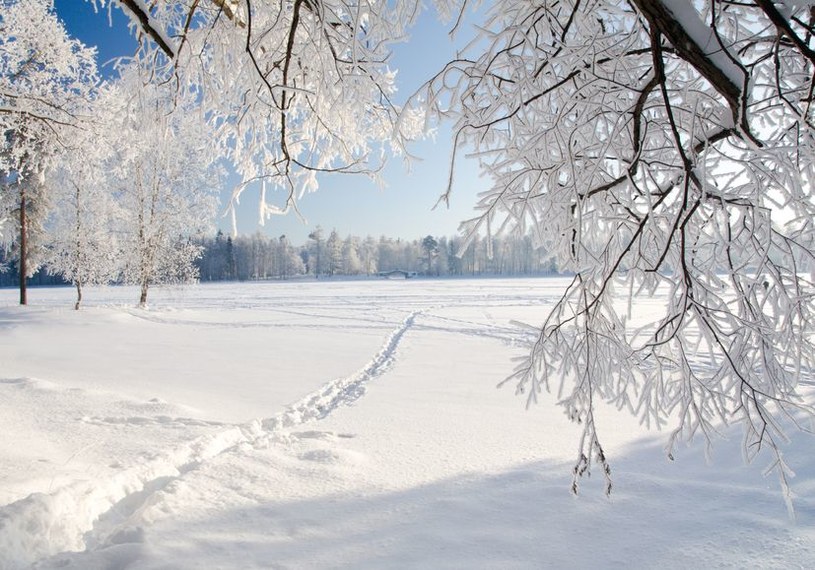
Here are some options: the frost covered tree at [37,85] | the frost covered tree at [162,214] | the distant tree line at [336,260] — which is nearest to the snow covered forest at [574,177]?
the frost covered tree at [37,85]

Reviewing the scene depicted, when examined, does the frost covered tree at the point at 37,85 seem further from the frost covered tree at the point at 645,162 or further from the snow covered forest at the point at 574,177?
the frost covered tree at the point at 645,162

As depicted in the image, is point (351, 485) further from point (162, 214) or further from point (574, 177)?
point (162, 214)

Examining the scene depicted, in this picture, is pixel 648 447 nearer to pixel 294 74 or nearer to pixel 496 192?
pixel 496 192

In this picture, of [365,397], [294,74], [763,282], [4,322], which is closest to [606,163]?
[763,282]

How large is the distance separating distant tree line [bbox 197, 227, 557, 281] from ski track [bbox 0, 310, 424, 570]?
76.8m

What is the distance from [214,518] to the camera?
2.70 meters

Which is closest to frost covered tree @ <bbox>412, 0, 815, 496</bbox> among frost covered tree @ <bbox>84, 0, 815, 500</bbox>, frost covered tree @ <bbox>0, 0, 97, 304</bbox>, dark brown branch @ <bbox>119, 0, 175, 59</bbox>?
frost covered tree @ <bbox>84, 0, 815, 500</bbox>

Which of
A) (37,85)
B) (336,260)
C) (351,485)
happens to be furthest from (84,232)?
(336,260)

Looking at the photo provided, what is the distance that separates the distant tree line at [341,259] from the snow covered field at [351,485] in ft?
249

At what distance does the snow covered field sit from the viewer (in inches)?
92.3

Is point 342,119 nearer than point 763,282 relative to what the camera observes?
No

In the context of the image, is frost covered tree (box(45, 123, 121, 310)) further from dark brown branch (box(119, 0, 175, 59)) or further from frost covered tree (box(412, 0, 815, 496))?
frost covered tree (box(412, 0, 815, 496))

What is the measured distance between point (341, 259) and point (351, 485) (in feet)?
294

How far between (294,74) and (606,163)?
1963 mm
